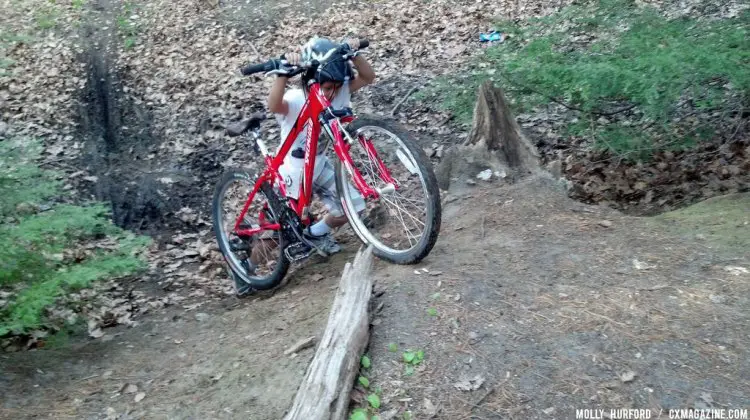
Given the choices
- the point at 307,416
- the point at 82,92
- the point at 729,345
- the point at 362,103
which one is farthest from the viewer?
the point at 82,92

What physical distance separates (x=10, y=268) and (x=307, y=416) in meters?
2.57

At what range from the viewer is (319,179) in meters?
5.15

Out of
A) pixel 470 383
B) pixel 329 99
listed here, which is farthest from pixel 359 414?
pixel 329 99

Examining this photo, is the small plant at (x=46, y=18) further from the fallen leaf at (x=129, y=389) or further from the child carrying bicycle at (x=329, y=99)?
the fallen leaf at (x=129, y=389)

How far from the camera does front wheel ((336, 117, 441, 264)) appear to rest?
407 centimetres

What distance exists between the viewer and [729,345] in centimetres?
327

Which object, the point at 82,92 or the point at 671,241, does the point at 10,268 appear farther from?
the point at 82,92

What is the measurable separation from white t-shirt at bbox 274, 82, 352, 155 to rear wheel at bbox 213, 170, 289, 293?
1.96ft

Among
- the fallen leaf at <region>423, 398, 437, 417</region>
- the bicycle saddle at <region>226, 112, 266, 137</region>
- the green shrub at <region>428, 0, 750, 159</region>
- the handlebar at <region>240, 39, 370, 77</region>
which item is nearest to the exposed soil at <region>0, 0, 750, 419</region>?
the fallen leaf at <region>423, 398, 437, 417</region>

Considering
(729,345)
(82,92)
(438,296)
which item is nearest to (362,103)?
(82,92)

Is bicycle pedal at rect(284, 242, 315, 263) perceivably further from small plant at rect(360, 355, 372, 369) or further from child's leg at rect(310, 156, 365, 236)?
small plant at rect(360, 355, 372, 369)

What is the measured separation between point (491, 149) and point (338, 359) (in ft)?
10.4

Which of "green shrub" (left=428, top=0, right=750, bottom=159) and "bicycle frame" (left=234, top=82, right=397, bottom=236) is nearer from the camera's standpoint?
"bicycle frame" (left=234, top=82, right=397, bottom=236)

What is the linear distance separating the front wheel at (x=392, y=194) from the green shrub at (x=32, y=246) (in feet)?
5.26
